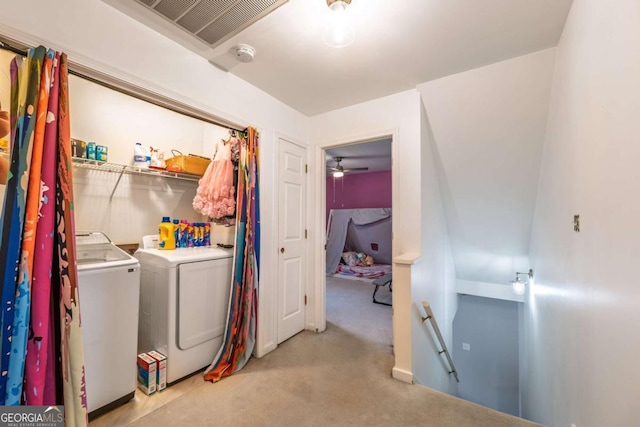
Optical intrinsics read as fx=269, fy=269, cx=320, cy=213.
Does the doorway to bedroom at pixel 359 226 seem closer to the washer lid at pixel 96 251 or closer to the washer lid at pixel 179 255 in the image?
the washer lid at pixel 179 255

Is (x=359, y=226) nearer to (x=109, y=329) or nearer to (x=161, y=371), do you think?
(x=161, y=371)

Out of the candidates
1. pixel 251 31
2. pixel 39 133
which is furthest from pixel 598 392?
pixel 39 133

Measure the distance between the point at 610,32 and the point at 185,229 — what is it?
9.20 ft

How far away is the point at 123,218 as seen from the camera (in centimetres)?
249

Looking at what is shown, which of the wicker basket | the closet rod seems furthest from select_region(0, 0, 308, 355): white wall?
the wicker basket

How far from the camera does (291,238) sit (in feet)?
8.93

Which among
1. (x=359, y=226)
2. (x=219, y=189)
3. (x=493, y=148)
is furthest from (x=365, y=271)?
(x=219, y=189)

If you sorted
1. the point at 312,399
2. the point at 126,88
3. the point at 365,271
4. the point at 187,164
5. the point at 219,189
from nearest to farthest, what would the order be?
1. the point at 126,88
2. the point at 312,399
3. the point at 219,189
4. the point at 187,164
5. the point at 365,271

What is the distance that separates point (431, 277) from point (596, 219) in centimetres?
170

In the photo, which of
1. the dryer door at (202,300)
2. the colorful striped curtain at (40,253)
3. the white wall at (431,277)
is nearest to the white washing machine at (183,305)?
the dryer door at (202,300)

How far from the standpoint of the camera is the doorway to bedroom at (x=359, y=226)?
4.62m

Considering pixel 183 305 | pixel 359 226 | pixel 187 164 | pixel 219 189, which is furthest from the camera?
pixel 359 226

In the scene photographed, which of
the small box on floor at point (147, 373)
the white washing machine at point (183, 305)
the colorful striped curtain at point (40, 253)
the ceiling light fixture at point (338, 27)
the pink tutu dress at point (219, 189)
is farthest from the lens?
the pink tutu dress at point (219, 189)

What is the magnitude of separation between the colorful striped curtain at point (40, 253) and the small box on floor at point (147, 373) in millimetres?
592
